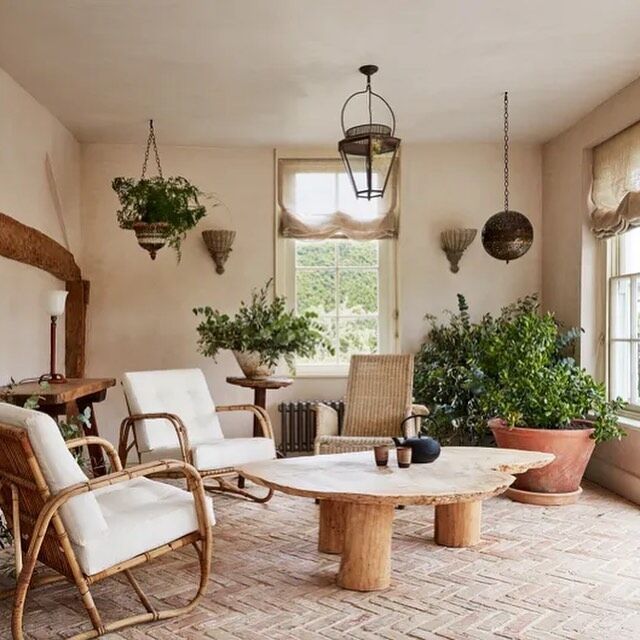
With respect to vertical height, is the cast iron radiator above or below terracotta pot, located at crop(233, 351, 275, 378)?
below

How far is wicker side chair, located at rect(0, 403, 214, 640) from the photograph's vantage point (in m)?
2.37

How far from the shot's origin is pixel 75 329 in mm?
5723

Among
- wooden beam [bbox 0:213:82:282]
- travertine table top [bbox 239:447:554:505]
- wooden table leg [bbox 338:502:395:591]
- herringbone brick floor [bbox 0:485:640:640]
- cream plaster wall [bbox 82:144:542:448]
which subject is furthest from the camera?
cream plaster wall [bbox 82:144:542:448]


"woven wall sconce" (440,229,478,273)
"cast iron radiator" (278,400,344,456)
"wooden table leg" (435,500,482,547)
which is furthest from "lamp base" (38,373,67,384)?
"woven wall sconce" (440,229,478,273)

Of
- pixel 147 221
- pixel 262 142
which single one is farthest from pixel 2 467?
pixel 262 142

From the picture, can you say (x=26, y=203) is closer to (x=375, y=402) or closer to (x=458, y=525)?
(x=375, y=402)

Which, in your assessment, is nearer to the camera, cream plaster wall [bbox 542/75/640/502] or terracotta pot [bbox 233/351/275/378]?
cream plaster wall [bbox 542/75/640/502]

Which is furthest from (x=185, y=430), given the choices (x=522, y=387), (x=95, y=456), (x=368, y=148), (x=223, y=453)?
(x=522, y=387)

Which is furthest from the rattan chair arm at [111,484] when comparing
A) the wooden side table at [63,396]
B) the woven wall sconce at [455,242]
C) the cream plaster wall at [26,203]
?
the woven wall sconce at [455,242]

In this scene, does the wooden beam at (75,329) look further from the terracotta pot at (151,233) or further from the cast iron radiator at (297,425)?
the cast iron radiator at (297,425)

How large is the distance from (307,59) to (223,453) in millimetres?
2314

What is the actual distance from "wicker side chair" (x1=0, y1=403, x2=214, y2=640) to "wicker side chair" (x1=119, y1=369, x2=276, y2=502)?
3.55 feet

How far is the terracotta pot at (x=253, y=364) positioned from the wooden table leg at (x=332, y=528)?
1.78m

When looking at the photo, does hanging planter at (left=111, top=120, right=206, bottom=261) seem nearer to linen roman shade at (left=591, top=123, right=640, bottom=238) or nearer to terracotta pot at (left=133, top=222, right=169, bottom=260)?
terracotta pot at (left=133, top=222, right=169, bottom=260)
